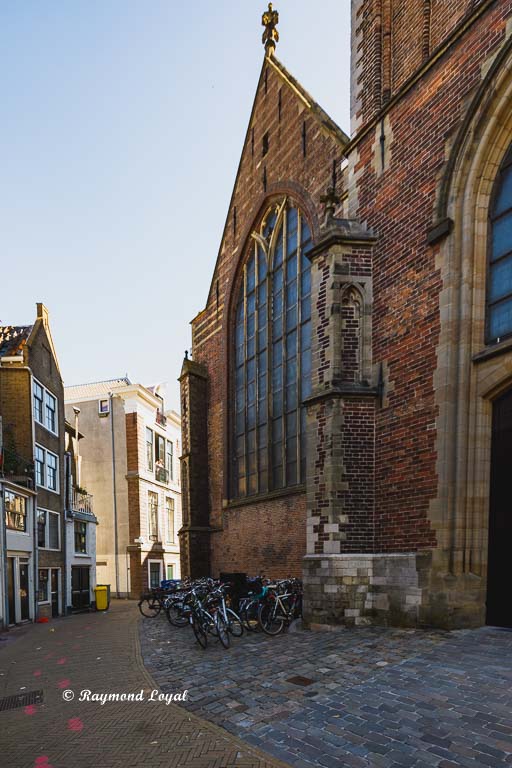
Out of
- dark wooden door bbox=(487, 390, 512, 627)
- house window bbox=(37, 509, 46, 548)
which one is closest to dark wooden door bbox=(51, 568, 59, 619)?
house window bbox=(37, 509, 46, 548)

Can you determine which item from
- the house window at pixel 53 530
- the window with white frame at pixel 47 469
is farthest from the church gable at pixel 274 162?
the house window at pixel 53 530

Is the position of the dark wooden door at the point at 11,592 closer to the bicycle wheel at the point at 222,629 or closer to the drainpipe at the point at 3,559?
the drainpipe at the point at 3,559

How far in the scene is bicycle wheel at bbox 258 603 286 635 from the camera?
9961 millimetres

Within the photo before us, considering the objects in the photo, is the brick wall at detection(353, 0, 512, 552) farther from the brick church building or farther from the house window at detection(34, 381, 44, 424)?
the house window at detection(34, 381, 44, 424)

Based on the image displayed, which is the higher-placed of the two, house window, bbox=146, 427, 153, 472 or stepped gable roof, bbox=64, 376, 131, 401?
stepped gable roof, bbox=64, 376, 131, 401

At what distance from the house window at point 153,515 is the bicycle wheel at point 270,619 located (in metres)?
21.8

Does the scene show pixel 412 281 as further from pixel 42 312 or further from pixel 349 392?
pixel 42 312

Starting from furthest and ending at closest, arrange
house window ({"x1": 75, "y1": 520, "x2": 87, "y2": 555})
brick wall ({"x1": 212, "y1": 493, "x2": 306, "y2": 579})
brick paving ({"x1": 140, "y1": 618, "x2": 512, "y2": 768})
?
house window ({"x1": 75, "y1": 520, "x2": 87, "y2": 555}) < brick wall ({"x1": 212, "y1": 493, "x2": 306, "y2": 579}) < brick paving ({"x1": 140, "y1": 618, "x2": 512, "y2": 768})

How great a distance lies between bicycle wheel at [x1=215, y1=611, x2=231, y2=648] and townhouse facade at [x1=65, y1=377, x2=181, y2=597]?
20949mm

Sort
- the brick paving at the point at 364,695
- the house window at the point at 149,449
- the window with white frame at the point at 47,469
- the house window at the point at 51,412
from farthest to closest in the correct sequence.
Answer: the house window at the point at 149,449, the house window at the point at 51,412, the window with white frame at the point at 47,469, the brick paving at the point at 364,695

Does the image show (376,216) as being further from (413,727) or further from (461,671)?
(413,727)

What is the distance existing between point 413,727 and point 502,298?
631 centimetres

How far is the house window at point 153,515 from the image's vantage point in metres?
31.0

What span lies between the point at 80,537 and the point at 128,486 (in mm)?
6071
